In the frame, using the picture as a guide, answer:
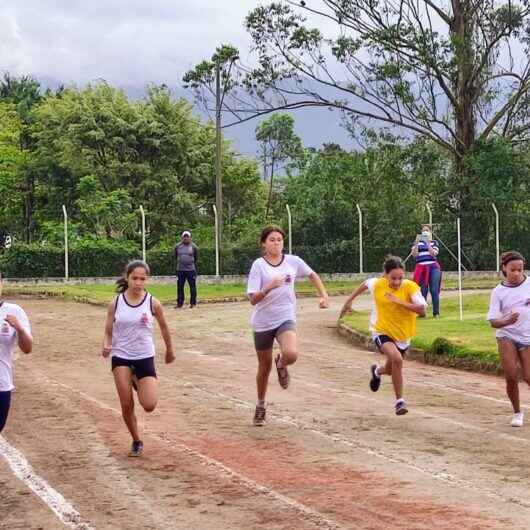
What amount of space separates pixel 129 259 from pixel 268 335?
25.2m

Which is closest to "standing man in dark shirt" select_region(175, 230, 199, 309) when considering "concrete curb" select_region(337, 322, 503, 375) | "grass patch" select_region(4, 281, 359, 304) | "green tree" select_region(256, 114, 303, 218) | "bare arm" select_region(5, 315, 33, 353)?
"grass patch" select_region(4, 281, 359, 304)

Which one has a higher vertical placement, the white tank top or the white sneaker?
the white tank top

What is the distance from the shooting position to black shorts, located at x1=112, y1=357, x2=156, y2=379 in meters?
9.18

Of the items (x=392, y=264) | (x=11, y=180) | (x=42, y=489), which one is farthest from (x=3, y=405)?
(x=11, y=180)

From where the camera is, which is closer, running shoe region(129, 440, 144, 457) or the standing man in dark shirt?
running shoe region(129, 440, 144, 457)

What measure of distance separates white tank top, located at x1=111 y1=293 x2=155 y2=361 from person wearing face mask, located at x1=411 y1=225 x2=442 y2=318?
44.7 feet

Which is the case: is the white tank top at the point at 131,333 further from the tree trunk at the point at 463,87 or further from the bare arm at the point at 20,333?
the tree trunk at the point at 463,87

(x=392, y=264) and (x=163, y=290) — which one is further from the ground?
(x=392, y=264)

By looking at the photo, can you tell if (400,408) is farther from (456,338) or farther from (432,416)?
(456,338)

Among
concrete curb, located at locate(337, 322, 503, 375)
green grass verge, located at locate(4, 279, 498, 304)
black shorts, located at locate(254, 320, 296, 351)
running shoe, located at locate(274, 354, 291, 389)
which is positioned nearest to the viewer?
black shorts, located at locate(254, 320, 296, 351)

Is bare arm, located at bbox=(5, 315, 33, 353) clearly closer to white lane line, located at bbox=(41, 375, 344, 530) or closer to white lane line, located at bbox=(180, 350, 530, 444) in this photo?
white lane line, located at bbox=(41, 375, 344, 530)

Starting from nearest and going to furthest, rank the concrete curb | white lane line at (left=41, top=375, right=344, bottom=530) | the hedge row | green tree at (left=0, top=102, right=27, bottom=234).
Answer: white lane line at (left=41, top=375, right=344, bottom=530), the concrete curb, the hedge row, green tree at (left=0, top=102, right=27, bottom=234)

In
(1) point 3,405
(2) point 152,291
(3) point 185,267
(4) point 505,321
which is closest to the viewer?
(1) point 3,405

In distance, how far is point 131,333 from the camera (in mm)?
9156
